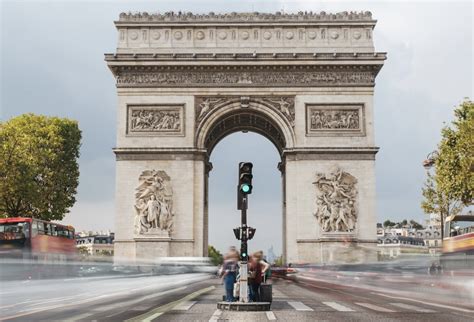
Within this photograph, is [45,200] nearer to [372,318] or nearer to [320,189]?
[320,189]

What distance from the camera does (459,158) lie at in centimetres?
4578

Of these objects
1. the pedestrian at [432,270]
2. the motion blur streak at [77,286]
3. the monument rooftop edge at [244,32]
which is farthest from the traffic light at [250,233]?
the monument rooftop edge at [244,32]

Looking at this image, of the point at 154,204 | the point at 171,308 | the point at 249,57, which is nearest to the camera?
the point at 171,308

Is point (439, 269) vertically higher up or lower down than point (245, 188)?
lower down

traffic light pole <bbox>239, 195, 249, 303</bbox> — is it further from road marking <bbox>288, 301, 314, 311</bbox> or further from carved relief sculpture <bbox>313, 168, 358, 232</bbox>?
carved relief sculpture <bbox>313, 168, 358, 232</bbox>

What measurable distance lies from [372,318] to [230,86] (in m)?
31.4

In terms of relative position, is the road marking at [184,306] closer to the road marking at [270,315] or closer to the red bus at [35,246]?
the road marking at [270,315]

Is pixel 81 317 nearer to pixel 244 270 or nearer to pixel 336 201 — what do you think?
pixel 244 270

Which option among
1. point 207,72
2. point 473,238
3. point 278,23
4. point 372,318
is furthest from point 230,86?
point 372,318

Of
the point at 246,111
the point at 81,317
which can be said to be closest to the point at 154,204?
the point at 246,111

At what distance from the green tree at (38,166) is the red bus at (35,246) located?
5.40 meters

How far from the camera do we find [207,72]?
4709 cm

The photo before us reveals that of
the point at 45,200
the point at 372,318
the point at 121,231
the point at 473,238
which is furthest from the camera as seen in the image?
the point at 45,200

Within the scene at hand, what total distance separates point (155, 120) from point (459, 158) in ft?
61.9
